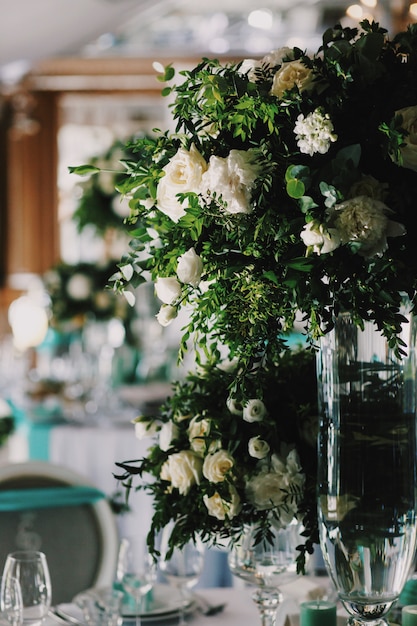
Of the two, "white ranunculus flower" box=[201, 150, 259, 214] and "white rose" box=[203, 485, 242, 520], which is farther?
"white rose" box=[203, 485, 242, 520]

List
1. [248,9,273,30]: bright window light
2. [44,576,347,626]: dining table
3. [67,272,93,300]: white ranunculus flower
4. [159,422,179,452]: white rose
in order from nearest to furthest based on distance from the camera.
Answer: [159,422,179,452]: white rose < [44,576,347,626]: dining table < [67,272,93,300]: white ranunculus flower < [248,9,273,30]: bright window light

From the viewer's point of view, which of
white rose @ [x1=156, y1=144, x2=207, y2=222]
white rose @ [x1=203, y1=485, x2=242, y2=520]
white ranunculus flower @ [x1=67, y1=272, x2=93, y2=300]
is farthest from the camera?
white ranunculus flower @ [x1=67, y1=272, x2=93, y2=300]

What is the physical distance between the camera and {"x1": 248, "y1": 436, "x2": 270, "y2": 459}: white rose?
4.60ft

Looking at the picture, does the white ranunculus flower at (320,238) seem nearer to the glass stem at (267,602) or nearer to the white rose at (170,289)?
the white rose at (170,289)

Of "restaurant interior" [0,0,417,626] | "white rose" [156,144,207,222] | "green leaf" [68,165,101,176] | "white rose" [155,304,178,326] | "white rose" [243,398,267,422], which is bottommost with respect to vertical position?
"white rose" [243,398,267,422]

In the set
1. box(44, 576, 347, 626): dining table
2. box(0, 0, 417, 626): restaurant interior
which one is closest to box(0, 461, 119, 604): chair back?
box(44, 576, 347, 626): dining table

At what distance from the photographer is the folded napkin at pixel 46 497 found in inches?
87.2

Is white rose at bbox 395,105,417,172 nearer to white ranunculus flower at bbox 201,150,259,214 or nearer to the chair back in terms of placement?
white ranunculus flower at bbox 201,150,259,214

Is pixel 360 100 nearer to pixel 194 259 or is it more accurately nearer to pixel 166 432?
pixel 194 259

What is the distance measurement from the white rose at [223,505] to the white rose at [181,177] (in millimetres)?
399

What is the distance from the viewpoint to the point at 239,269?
49.2 inches

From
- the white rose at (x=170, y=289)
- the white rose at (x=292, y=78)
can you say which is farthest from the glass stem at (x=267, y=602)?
the white rose at (x=292, y=78)

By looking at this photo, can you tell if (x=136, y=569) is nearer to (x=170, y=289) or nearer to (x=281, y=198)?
(x=170, y=289)

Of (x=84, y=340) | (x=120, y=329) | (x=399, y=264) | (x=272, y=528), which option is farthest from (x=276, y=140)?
(x=84, y=340)
